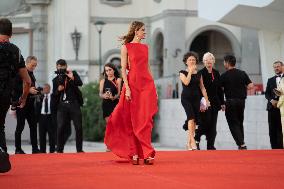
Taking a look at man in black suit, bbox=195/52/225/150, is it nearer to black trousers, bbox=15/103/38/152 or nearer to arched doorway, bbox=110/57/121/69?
black trousers, bbox=15/103/38/152

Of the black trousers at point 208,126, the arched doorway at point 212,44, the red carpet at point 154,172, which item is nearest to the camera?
the red carpet at point 154,172

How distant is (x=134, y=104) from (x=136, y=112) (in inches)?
4.7

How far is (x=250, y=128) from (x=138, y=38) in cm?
1202

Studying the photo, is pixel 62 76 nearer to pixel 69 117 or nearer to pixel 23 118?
pixel 69 117

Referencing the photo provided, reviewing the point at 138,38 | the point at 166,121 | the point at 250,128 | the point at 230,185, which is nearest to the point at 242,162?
the point at 138,38

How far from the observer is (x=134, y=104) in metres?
12.9

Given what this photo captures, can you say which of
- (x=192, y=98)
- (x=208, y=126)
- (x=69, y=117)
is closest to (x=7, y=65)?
(x=192, y=98)

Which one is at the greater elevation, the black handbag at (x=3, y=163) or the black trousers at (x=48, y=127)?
the black trousers at (x=48, y=127)

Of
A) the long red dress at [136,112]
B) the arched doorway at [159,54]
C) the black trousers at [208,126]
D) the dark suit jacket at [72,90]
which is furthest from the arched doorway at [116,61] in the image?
the long red dress at [136,112]

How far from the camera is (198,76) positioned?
1702 centimetres

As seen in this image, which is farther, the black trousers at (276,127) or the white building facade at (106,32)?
the white building facade at (106,32)

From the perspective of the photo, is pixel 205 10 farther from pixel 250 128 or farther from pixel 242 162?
pixel 242 162

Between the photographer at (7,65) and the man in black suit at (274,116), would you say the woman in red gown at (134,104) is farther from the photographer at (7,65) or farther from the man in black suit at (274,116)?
the man in black suit at (274,116)

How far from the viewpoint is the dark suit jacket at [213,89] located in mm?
17769
